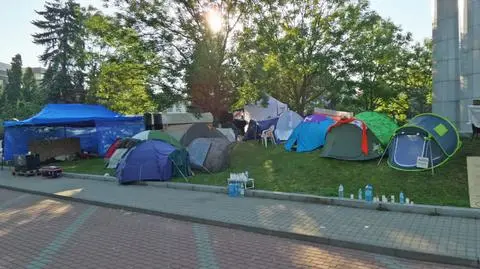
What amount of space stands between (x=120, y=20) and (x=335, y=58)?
40.1ft

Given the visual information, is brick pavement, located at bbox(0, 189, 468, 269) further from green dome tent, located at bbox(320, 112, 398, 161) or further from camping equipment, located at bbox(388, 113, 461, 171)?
green dome tent, located at bbox(320, 112, 398, 161)

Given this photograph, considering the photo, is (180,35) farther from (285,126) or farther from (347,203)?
(347,203)

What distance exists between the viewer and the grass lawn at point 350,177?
8438mm

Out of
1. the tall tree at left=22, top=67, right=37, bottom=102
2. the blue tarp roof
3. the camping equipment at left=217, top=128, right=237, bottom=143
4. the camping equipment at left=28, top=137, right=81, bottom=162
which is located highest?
the tall tree at left=22, top=67, right=37, bottom=102

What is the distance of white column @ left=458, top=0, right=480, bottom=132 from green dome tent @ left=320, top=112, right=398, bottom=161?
13.1ft

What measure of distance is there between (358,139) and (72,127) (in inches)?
682

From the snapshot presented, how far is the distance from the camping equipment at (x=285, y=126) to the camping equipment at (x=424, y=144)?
9.23 meters

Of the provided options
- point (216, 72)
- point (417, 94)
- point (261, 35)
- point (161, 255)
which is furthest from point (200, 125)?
point (417, 94)

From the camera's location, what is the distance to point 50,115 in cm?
1867

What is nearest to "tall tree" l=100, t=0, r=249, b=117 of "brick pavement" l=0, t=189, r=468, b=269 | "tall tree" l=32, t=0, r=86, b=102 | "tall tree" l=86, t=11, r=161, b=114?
"tall tree" l=86, t=11, r=161, b=114

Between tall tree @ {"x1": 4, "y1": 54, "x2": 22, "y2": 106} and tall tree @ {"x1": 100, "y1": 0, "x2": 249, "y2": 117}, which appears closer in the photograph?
tall tree @ {"x1": 100, "y1": 0, "x2": 249, "y2": 117}

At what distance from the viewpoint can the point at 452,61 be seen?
15570 millimetres

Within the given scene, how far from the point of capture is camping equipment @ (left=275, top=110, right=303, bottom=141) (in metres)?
19.6

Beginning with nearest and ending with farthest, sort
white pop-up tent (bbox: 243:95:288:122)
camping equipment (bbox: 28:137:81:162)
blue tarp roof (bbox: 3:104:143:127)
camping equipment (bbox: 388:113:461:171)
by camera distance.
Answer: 1. camping equipment (bbox: 388:113:461:171)
2. blue tarp roof (bbox: 3:104:143:127)
3. camping equipment (bbox: 28:137:81:162)
4. white pop-up tent (bbox: 243:95:288:122)
